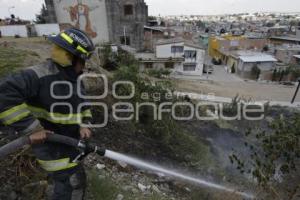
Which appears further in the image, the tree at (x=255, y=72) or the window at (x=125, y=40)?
the tree at (x=255, y=72)

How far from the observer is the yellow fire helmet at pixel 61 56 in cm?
209

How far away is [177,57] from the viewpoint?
2867cm

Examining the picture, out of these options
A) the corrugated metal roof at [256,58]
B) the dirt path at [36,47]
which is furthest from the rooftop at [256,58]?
→ the dirt path at [36,47]

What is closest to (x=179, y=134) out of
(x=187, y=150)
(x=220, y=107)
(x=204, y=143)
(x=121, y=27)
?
(x=187, y=150)

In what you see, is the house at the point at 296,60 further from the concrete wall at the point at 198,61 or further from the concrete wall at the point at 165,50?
the concrete wall at the point at 165,50

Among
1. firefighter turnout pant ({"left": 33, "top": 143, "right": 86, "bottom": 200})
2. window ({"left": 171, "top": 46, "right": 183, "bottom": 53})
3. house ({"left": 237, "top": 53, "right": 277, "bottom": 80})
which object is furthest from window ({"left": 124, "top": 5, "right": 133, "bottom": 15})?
firefighter turnout pant ({"left": 33, "top": 143, "right": 86, "bottom": 200})

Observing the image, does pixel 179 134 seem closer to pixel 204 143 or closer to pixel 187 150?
pixel 187 150

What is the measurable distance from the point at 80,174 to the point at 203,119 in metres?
7.44

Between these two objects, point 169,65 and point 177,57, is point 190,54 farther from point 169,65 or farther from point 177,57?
point 169,65

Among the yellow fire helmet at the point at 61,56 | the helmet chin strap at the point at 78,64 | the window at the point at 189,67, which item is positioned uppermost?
the yellow fire helmet at the point at 61,56

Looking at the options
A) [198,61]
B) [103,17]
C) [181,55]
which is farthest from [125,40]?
[198,61]

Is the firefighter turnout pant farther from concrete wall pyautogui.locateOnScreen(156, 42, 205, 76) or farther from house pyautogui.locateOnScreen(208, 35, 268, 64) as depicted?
house pyautogui.locateOnScreen(208, 35, 268, 64)

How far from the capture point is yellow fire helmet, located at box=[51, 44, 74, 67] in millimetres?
2088

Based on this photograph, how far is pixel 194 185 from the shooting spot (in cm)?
454
